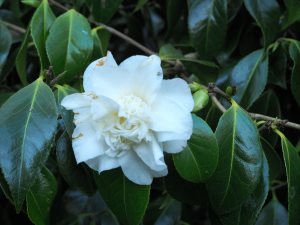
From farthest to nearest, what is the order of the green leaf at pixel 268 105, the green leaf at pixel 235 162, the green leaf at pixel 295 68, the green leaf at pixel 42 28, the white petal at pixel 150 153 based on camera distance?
the green leaf at pixel 268 105
the green leaf at pixel 295 68
the green leaf at pixel 42 28
the green leaf at pixel 235 162
the white petal at pixel 150 153

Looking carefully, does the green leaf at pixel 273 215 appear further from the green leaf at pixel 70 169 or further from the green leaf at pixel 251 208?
the green leaf at pixel 70 169

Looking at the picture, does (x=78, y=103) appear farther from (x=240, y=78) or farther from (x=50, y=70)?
(x=240, y=78)

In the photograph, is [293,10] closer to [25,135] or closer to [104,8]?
[104,8]

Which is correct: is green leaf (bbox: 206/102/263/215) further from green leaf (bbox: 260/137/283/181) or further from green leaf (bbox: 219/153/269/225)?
green leaf (bbox: 260/137/283/181)

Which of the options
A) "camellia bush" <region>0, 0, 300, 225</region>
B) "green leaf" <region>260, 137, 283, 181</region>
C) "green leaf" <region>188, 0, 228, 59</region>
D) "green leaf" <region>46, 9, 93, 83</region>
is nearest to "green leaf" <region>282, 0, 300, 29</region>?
"camellia bush" <region>0, 0, 300, 225</region>

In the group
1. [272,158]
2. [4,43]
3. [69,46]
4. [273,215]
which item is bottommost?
[273,215]

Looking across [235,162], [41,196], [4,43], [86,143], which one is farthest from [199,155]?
[4,43]

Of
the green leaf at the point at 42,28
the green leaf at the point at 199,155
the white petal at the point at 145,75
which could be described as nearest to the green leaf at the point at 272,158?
the green leaf at the point at 199,155
